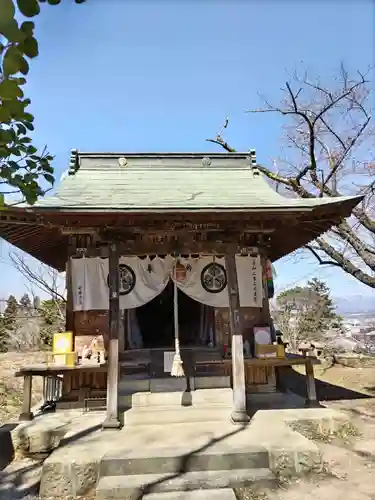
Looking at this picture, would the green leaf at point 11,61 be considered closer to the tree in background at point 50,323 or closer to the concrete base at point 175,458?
the concrete base at point 175,458

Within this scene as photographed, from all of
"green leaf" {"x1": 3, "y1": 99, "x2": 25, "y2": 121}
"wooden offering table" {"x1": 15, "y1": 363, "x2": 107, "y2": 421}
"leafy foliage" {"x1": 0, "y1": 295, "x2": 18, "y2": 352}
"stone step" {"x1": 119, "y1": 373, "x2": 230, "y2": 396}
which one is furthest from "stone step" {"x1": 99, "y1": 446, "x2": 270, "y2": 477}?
"leafy foliage" {"x1": 0, "y1": 295, "x2": 18, "y2": 352}

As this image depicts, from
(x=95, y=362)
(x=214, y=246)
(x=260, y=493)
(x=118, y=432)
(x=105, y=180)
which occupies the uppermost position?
(x=105, y=180)

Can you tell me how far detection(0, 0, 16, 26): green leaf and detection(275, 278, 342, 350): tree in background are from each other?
755 inches

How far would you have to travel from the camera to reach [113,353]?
6.53m

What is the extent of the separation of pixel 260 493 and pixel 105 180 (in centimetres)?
714

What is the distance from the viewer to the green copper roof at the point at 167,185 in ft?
21.6

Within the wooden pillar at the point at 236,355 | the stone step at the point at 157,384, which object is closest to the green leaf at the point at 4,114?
the wooden pillar at the point at 236,355

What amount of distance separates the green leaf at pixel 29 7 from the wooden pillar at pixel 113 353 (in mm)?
5500

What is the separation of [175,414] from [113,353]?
164cm

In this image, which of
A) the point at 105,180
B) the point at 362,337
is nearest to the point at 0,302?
the point at 105,180

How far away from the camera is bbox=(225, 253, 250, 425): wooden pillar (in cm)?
640

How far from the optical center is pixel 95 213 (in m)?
6.23

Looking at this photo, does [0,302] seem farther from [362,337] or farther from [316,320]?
[362,337]

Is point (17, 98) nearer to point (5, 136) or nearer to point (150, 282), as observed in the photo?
point (5, 136)
